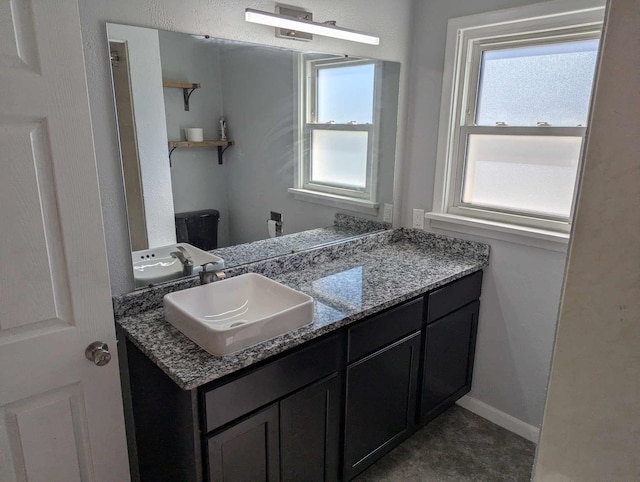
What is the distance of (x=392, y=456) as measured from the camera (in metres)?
2.23

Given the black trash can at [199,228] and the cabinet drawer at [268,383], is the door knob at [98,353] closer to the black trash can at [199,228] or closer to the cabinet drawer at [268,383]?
the cabinet drawer at [268,383]

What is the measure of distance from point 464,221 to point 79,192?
1.89 meters

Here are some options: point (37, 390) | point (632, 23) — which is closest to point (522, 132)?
point (632, 23)

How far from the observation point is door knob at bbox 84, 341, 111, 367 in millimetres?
1319

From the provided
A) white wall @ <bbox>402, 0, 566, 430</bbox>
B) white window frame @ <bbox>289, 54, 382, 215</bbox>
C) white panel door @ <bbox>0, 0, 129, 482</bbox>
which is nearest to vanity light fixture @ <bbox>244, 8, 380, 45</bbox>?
white window frame @ <bbox>289, 54, 382, 215</bbox>

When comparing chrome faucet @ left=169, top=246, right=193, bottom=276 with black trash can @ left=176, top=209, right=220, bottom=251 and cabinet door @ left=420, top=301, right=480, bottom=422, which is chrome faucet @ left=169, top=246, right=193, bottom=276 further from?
cabinet door @ left=420, top=301, right=480, bottom=422

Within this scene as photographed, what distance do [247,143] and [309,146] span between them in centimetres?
43

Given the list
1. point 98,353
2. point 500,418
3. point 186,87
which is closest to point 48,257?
point 98,353

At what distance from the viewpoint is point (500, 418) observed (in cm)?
247

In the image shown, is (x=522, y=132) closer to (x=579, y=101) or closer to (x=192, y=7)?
(x=579, y=101)

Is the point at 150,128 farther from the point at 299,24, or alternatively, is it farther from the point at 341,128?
the point at 341,128

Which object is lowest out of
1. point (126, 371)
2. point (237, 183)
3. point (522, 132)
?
point (126, 371)

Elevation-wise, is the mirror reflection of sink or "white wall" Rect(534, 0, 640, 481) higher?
"white wall" Rect(534, 0, 640, 481)

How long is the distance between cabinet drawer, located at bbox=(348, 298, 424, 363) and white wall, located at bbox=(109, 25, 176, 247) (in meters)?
0.85
